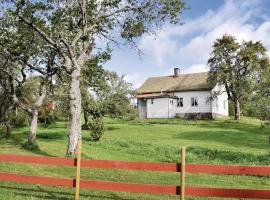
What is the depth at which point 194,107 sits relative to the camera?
6950 centimetres

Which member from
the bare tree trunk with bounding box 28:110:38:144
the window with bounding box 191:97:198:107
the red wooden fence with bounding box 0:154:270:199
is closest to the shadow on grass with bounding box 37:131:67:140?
the bare tree trunk with bounding box 28:110:38:144

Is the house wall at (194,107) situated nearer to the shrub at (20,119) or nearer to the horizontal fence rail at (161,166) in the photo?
the shrub at (20,119)

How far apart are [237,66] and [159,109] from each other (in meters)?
14.1

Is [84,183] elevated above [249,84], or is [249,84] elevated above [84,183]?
[249,84]

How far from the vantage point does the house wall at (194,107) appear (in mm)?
68500

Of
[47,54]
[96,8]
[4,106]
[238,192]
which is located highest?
[96,8]

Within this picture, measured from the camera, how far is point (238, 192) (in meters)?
10.5

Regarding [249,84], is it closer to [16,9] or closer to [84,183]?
[16,9]

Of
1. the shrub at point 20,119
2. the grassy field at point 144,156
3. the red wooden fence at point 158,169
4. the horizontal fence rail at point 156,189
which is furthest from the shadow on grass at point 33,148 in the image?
the shrub at point 20,119

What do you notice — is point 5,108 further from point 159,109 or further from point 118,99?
point 159,109

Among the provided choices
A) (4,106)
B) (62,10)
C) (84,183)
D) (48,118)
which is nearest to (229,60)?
(48,118)

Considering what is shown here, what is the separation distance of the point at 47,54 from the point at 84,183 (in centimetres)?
2282

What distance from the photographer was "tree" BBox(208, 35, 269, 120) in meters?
63.9

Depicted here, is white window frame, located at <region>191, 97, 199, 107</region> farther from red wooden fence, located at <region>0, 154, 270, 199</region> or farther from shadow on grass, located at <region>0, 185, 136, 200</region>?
red wooden fence, located at <region>0, 154, 270, 199</region>
